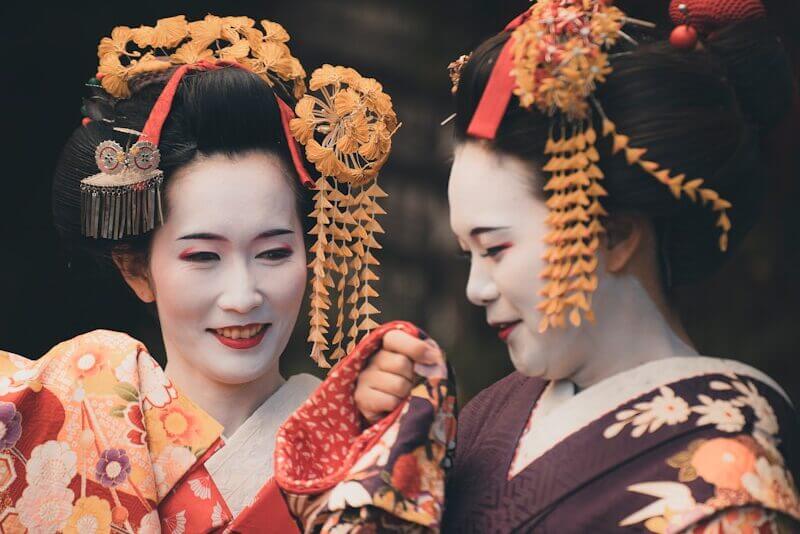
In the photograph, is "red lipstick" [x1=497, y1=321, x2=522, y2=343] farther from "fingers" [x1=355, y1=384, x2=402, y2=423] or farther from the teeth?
the teeth

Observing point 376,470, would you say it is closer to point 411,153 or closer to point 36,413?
point 36,413

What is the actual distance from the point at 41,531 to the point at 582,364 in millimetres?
1066

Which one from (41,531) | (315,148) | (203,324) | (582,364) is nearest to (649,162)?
(582,364)

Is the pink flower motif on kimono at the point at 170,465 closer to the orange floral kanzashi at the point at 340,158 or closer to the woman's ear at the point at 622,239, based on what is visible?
the orange floral kanzashi at the point at 340,158

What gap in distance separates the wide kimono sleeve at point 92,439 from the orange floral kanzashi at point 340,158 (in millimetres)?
330

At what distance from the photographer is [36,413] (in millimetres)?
2262

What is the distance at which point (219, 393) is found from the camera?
2410mm

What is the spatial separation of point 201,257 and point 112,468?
1.41 feet

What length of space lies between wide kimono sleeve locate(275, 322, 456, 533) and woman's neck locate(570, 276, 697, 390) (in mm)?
247

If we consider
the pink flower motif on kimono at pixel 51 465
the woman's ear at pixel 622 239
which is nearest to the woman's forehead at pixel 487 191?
the woman's ear at pixel 622 239

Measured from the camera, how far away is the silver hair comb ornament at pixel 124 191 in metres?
2.29

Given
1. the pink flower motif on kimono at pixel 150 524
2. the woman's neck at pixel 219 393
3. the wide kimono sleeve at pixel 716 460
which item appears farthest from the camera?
the woman's neck at pixel 219 393

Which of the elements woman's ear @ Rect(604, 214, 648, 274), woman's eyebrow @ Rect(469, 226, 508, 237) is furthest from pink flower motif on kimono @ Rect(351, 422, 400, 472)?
woman's ear @ Rect(604, 214, 648, 274)

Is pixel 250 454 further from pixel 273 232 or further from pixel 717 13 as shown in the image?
pixel 717 13
